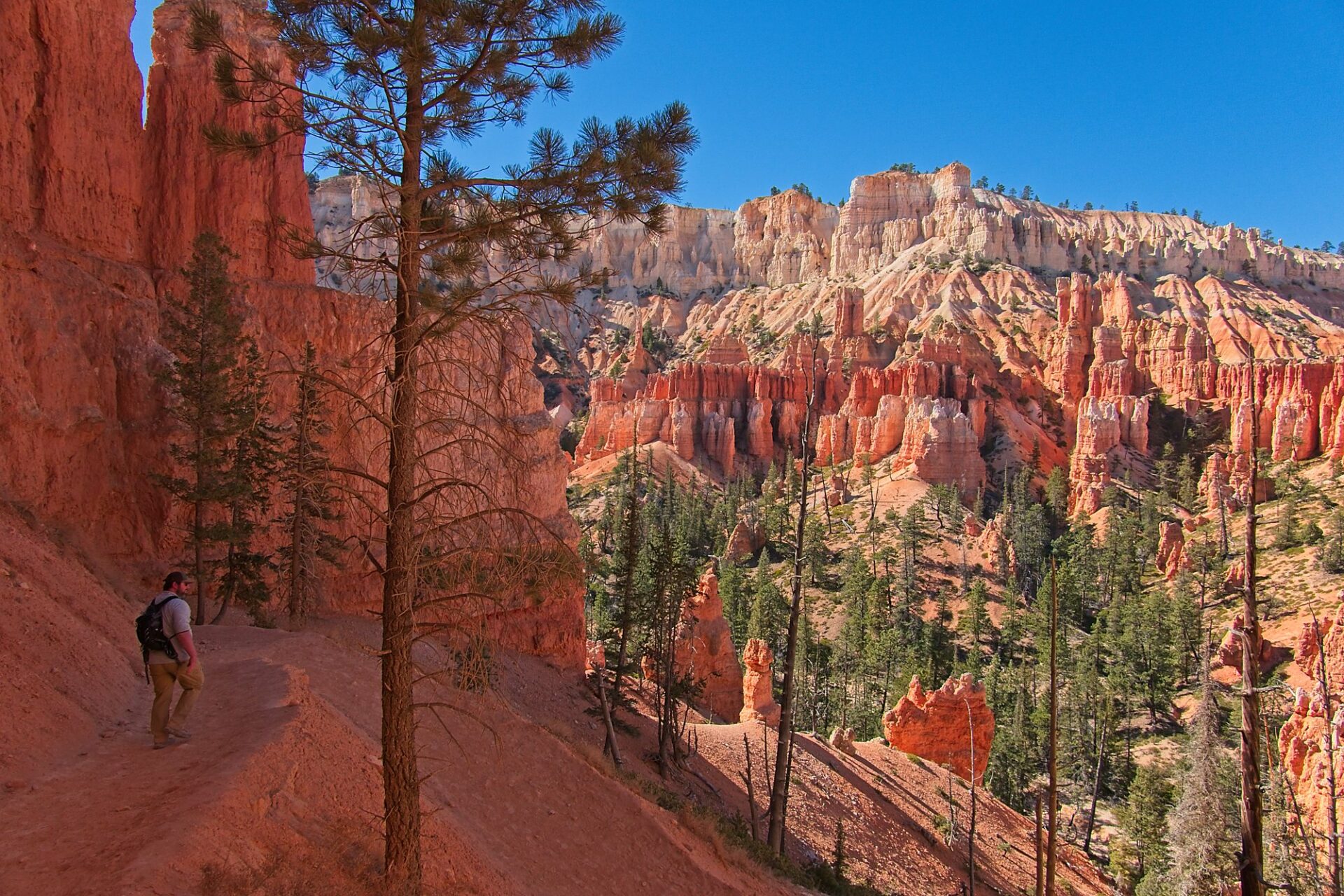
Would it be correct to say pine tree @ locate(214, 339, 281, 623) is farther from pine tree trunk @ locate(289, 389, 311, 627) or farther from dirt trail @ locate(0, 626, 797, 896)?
dirt trail @ locate(0, 626, 797, 896)

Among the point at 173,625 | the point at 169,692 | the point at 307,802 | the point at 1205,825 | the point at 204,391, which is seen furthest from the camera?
the point at 1205,825

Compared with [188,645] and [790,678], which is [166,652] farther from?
[790,678]

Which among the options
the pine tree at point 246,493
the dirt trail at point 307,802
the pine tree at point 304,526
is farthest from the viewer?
the pine tree at point 246,493

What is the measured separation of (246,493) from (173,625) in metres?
8.10

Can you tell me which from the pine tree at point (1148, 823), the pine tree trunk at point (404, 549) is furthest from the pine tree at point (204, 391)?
the pine tree at point (1148, 823)

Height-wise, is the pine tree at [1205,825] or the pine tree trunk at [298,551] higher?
the pine tree trunk at [298,551]

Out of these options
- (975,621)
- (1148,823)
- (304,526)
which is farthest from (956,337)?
(304,526)

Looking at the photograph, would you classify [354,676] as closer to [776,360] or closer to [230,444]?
[230,444]

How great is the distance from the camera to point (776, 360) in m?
99.8

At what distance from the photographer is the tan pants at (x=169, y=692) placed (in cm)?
723

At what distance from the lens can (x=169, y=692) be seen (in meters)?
7.36

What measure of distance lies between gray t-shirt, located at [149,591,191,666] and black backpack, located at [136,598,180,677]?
0.02 meters

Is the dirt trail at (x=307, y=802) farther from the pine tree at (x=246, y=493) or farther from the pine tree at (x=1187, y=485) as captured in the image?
the pine tree at (x=1187, y=485)

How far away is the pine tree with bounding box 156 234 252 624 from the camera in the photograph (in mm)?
14133
